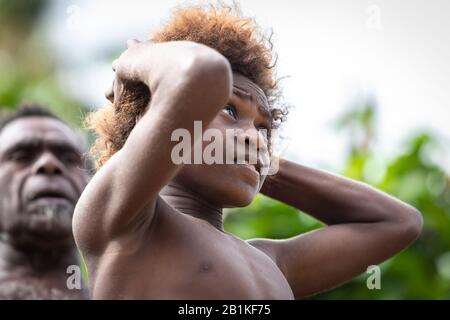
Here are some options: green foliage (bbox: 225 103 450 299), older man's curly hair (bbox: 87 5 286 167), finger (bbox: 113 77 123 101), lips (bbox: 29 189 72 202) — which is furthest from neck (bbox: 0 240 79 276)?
green foliage (bbox: 225 103 450 299)

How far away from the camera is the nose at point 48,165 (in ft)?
9.80

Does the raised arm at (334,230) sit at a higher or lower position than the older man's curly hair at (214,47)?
lower

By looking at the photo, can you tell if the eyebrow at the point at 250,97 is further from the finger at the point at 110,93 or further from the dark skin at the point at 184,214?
the finger at the point at 110,93

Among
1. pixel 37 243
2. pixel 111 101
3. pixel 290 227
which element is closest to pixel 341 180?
pixel 111 101

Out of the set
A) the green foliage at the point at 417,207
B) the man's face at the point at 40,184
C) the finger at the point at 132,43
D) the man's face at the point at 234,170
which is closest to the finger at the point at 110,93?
the finger at the point at 132,43

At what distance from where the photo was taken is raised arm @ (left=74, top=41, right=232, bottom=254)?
1.70 m

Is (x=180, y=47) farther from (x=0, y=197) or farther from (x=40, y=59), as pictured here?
(x=40, y=59)

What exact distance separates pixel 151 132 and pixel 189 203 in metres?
0.41

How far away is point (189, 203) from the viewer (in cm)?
211

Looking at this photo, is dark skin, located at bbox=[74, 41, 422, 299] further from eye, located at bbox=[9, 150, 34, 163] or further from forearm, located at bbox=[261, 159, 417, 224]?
eye, located at bbox=[9, 150, 34, 163]

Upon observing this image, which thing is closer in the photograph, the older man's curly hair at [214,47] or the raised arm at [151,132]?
the raised arm at [151,132]

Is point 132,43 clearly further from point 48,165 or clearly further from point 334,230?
point 48,165

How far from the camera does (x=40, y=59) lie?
10.4 metres
